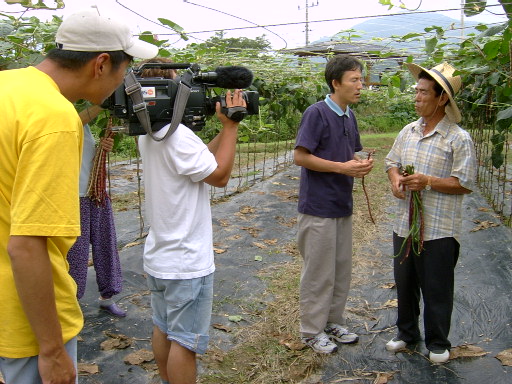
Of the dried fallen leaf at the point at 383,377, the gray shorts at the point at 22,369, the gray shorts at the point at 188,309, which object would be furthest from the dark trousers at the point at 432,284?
the gray shorts at the point at 22,369

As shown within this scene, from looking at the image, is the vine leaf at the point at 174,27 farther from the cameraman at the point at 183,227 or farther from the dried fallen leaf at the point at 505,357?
the dried fallen leaf at the point at 505,357

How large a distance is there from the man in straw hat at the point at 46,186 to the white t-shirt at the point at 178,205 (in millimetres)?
531

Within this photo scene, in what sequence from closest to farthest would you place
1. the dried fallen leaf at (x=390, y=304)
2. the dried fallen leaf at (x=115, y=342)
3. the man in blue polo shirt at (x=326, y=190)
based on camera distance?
1. the man in blue polo shirt at (x=326, y=190)
2. the dried fallen leaf at (x=115, y=342)
3. the dried fallen leaf at (x=390, y=304)

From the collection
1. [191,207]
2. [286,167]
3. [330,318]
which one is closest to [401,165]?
[330,318]

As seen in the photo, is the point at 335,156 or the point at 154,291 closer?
the point at 154,291

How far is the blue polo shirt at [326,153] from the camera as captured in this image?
290 cm

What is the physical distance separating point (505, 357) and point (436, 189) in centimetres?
105

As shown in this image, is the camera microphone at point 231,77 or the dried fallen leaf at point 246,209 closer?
the camera microphone at point 231,77

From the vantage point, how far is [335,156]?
116 inches

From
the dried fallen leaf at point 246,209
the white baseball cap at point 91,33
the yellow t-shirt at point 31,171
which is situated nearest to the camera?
the yellow t-shirt at point 31,171

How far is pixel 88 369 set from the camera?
2.80m

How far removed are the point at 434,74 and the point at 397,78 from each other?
87.1 inches

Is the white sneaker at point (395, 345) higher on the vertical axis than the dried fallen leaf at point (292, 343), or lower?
higher

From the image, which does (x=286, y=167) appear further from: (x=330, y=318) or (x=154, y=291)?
(x=154, y=291)
